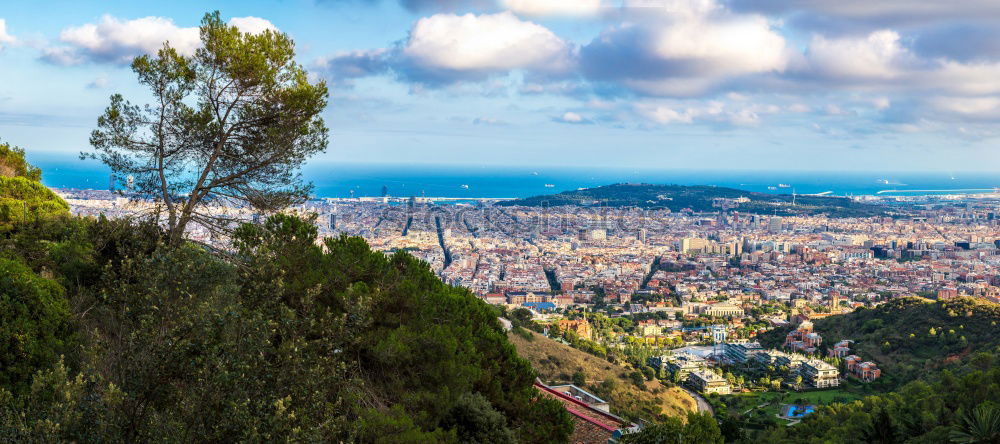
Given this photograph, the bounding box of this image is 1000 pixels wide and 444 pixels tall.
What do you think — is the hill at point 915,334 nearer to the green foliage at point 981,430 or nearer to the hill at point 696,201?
the green foliage at point 981,430

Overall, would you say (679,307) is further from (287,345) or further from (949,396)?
(287,345)

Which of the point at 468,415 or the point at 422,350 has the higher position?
the point at 422,350

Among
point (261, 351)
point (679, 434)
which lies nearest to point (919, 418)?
point (679, 434)

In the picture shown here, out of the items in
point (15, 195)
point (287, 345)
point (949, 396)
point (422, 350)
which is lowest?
point (949, 396)

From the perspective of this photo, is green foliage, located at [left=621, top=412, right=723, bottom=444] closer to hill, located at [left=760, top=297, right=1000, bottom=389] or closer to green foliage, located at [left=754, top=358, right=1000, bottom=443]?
green foliage, located at [left=754, top=358, right=1000, bottom=443]

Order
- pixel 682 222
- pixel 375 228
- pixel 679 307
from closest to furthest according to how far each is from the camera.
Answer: pixel 679 307 → pixel 375 228 → pixel 682 222

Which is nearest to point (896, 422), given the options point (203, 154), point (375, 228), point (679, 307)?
point (203, 154)

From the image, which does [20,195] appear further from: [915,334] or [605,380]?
[915,334]
